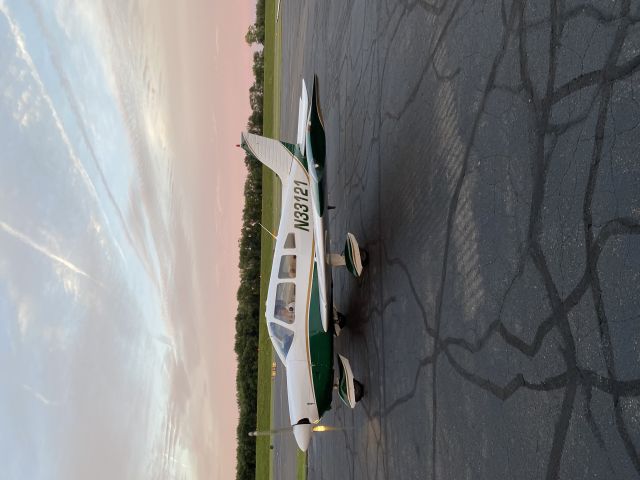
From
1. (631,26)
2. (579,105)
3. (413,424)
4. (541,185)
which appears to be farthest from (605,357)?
(413,424)

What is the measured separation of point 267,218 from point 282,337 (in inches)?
→ 522

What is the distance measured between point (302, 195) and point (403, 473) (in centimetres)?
406

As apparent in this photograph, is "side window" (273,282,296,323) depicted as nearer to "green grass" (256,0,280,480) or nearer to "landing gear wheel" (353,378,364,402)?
"landing gear wheel" (353,378,364,402)

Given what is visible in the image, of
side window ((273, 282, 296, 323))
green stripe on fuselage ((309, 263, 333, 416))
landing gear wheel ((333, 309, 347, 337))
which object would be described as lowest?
green stripe on fuselage ((309, 263, 333, 416))

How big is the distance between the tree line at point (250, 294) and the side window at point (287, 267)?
1268cm

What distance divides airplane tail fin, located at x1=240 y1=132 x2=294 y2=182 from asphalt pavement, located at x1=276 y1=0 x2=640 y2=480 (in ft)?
5.78

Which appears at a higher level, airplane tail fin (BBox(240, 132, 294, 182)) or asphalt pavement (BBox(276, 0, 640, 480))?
airplane tail fin (BBox(240, 132, 294, 182))

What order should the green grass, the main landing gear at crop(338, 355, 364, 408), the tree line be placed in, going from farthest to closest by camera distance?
the tree line, the green grass, the main landing gear at crop(338, 355, 364, 408)

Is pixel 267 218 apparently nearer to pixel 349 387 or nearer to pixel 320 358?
pixel 320 358

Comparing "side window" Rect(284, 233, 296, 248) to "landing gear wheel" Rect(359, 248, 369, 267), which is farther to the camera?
"side window" Rect(284, 233, 296, 248)

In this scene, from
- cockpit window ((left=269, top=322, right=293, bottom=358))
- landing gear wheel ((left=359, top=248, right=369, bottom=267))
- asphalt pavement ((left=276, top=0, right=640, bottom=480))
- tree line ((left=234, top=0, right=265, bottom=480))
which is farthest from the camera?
tree line ((left=234, top=0, right=265, bottom=480))

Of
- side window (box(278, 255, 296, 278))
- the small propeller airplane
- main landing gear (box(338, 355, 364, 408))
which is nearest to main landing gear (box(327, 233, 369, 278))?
the small propeller airplane

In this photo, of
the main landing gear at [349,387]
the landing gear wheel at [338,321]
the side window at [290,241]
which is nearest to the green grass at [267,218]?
the landing gear wheel at [338,321]

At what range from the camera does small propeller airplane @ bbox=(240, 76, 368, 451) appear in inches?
279
